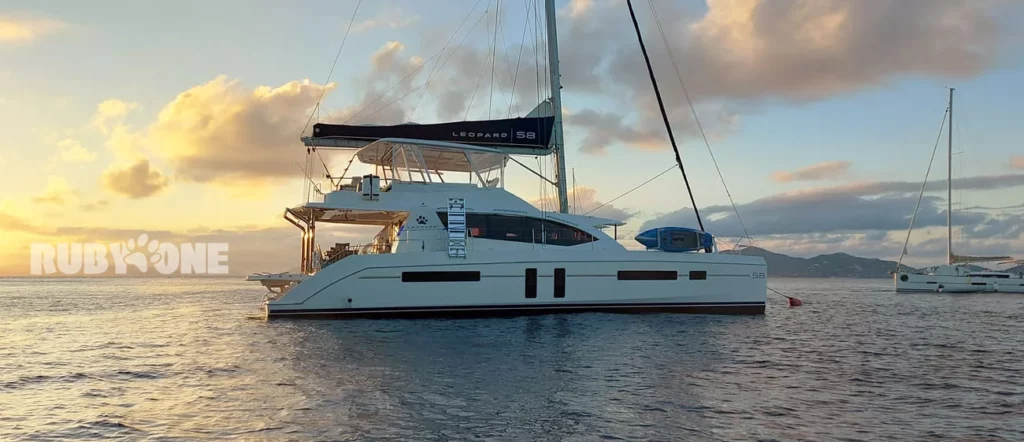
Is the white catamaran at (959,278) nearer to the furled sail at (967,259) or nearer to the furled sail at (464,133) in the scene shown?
the furled sail at (967,259)

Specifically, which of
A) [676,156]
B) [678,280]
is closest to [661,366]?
[678,280]

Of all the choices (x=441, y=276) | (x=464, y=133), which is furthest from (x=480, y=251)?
(x=464, y=133)

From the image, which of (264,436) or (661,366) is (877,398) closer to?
(661,366)

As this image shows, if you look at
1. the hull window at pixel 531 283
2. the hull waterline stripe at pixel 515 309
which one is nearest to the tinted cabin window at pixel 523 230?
the hull window at pixel 531 283

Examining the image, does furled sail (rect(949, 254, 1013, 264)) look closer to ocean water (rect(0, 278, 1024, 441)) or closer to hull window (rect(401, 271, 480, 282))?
ocean water (rect(0, 278, 1024, 441))

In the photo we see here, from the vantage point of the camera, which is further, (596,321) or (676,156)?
(676,156)

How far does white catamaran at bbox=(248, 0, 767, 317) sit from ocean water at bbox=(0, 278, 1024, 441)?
1.01m

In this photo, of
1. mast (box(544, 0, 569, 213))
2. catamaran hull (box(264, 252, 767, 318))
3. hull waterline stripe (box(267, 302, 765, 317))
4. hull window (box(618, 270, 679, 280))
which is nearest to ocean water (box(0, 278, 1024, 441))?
hull waterline stripe (box(267, 302, 765, 317))

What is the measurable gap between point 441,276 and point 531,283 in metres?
2.29

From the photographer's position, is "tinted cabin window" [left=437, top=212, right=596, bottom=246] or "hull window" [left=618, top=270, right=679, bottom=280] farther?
"tinted cabin window" [left=437, top=212, right=596, bottom=246]

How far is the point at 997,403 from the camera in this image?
821cm

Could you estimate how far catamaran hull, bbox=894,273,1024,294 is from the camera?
4769 centimetres

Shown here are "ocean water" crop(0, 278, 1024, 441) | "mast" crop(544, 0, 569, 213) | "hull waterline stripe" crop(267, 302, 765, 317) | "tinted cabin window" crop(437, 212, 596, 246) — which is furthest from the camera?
"mast" crop(544, 0, 569, 213)

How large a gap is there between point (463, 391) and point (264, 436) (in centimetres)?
265
